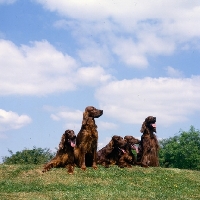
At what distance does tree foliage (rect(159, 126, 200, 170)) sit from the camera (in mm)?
49597

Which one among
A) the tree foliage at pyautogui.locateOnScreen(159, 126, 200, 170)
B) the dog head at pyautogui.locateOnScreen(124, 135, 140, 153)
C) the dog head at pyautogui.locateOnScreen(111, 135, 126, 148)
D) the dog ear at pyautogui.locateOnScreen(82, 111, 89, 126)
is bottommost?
the dog head at pyautogui.locateOnScreen(111, 135, 126, 148)

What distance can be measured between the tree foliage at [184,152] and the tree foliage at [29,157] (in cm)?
1713

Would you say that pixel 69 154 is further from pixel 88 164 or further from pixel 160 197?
pixel 160 197

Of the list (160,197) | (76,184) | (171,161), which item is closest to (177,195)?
(160,197)

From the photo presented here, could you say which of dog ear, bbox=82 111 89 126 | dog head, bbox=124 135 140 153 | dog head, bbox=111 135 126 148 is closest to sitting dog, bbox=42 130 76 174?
dog ear, bbox=82 111 89 126

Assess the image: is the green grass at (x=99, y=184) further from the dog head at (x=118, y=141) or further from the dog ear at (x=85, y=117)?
the dog ear at (x=85, y=117)

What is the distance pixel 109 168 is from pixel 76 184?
2.74 m

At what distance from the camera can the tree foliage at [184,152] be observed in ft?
163

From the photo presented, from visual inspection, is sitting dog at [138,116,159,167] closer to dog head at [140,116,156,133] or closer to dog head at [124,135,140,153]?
dog head at [140,116,156,133]

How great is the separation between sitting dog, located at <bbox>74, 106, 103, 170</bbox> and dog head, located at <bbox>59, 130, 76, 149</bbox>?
0.42 meters

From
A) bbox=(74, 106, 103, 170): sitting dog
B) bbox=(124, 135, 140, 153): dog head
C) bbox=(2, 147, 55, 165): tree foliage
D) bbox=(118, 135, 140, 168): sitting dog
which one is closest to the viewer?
bbox=(74, 106, 103, 170): sitting dog

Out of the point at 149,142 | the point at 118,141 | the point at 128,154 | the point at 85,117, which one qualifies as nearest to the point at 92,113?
the point at 85,117

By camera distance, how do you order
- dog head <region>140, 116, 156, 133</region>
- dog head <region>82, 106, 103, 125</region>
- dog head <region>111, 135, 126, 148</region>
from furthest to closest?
dog head <region>140, 116, 156, 133</region> → dog head <region>111, 135, 126, 148</region> → dog head <region>82, 106, 103, 125</region>

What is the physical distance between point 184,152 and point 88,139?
33542mm
